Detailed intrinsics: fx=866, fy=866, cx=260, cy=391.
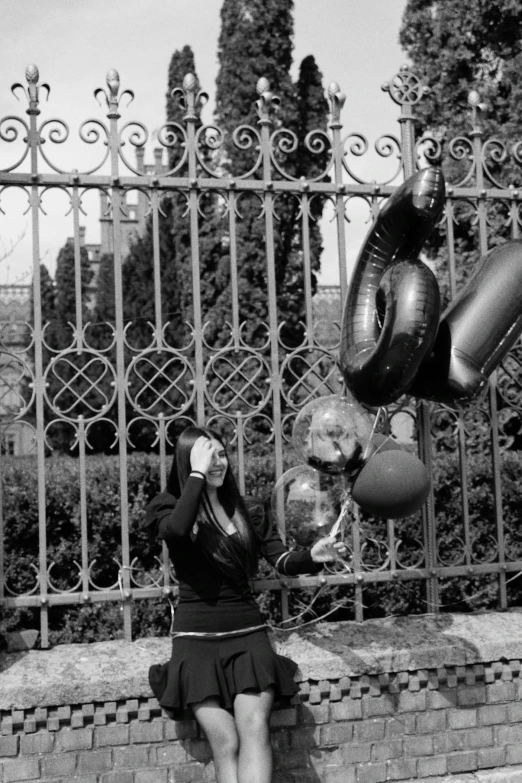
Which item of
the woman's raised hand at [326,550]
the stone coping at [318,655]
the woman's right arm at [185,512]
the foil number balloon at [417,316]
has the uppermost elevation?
the foil number balloon at [417,316]

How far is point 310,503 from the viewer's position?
10.0 feet

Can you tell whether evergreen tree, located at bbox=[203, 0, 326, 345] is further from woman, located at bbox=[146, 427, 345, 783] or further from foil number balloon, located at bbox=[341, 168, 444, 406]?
woman, located at bbox=[146, 427, 345, 783]

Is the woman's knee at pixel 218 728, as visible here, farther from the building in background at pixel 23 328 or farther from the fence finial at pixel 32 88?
the fence finial at pixel 32 88

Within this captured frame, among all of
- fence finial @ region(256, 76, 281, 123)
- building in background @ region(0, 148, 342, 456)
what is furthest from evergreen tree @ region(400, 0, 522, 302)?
fence finial @ region(256, 76, 281, 123)

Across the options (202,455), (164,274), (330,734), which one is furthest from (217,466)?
(164,274)

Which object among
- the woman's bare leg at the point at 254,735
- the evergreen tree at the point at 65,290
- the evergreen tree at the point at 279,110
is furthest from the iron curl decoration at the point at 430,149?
the evergreen tree at the point at 65,290

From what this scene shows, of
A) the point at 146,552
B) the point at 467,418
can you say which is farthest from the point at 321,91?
the point at 146,552

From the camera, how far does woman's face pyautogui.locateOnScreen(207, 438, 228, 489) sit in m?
3.16

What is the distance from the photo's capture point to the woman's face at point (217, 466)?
3156 millimetres

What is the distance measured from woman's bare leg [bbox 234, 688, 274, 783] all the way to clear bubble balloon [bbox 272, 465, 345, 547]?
0.56 meters

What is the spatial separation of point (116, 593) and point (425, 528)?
133cm

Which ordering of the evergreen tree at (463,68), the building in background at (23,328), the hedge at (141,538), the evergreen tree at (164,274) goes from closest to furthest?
the building in background at (23,328), the hedge at (141,538), the evergreen tree at (463,68), the evergreen tree at (164,274)

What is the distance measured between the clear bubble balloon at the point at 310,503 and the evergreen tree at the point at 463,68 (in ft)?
17.0

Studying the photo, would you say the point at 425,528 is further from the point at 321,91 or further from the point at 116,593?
the point at 321,91
